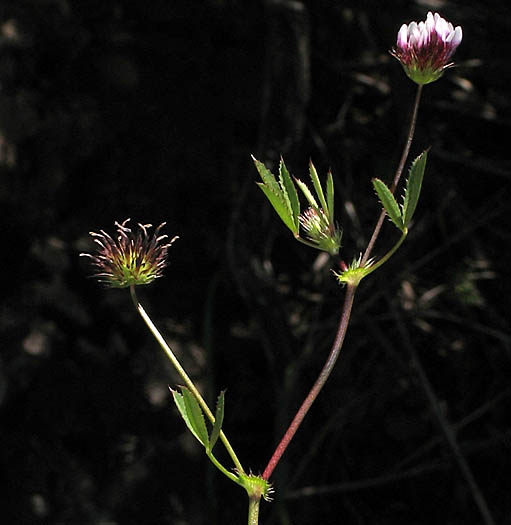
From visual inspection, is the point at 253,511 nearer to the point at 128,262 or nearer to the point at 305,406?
the point at 305,406

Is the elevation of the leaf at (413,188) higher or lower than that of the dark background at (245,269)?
higher

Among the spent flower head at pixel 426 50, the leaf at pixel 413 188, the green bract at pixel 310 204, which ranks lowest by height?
the green bract at pixel 310 204

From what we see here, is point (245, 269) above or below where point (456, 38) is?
below

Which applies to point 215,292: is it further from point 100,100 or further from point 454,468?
point 454,468

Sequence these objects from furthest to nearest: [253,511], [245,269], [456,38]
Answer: [245,269]
[456,38]
[253,511]

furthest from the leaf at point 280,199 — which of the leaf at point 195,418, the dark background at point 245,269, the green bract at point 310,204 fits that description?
the dark background at point 245,269

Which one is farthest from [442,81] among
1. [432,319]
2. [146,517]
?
[146,517]

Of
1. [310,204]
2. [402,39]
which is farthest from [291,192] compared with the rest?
[402,39]

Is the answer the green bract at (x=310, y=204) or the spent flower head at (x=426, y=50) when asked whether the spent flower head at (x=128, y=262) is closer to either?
the green bract at (x=310, y=204)

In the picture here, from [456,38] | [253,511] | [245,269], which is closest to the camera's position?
[253,511]
